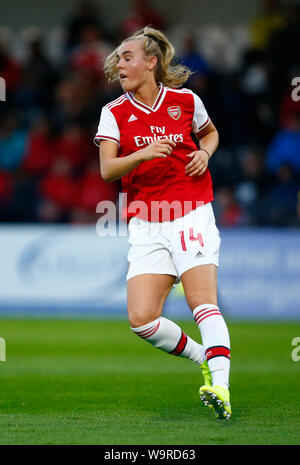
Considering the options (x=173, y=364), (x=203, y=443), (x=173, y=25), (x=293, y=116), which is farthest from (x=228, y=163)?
(x=203, y=443)

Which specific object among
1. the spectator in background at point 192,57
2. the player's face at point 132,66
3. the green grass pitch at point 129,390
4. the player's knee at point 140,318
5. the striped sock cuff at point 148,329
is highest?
the spectator in background at point 192,57

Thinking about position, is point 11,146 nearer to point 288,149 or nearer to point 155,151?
point 288,149

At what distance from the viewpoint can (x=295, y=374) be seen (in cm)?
808

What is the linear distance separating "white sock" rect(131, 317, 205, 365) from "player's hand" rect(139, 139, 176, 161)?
1108 millimetres

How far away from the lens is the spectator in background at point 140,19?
55.3ft

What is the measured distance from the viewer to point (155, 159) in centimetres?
595

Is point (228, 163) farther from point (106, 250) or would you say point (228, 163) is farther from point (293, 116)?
point (106, 250)

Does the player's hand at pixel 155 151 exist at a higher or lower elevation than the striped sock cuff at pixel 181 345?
higher

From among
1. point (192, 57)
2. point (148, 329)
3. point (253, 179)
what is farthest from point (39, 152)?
point (148, 329)

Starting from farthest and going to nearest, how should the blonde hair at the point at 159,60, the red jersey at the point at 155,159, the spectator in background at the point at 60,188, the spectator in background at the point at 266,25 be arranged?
the spectator in background at the point at 266,25
the spectator in background at the point at 60,188
the blonde hair at the point at 159,60
the red jersey at the point at 155,159

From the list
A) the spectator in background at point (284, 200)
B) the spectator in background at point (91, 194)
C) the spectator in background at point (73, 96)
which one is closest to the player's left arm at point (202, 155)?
the spectator in background at point (284, 200)

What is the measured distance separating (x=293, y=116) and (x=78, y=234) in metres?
4.09

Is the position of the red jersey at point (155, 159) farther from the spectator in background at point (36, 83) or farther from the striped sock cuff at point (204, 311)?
the spectator in background at point (36, 83)

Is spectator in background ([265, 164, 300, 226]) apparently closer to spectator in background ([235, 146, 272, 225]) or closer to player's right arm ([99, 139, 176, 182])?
spectator in background ([235, 146, 272, 225])
